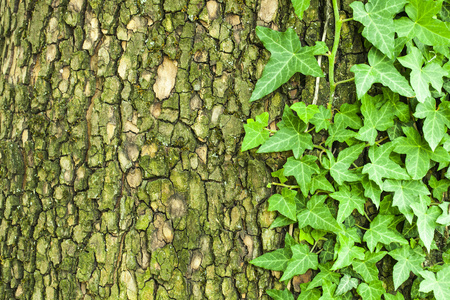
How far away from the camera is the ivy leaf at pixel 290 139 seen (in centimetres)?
112

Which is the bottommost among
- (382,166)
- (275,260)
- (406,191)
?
(275,260)

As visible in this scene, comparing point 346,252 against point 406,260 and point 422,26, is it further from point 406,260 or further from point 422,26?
point 422,26

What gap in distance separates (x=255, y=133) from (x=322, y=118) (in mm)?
267

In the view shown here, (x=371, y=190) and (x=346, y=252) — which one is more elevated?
(x=371, y=190)

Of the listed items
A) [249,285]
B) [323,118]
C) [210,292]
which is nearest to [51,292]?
[210,292]

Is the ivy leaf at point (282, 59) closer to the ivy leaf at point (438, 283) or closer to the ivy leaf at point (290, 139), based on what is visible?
the ivy leaf at point (290, 139)

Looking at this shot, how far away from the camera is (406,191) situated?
1.18m

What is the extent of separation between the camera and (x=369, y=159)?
3.97 ft

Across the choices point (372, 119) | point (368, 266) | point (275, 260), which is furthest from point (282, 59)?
point (368, 266)

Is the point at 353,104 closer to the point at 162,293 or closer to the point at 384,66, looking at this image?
the point at 384,66

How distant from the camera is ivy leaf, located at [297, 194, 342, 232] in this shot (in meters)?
1.15

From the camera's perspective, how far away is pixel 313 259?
3.87 feet

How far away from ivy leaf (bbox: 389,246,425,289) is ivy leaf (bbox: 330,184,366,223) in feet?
0.82

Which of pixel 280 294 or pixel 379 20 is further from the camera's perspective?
pixel 280 294
